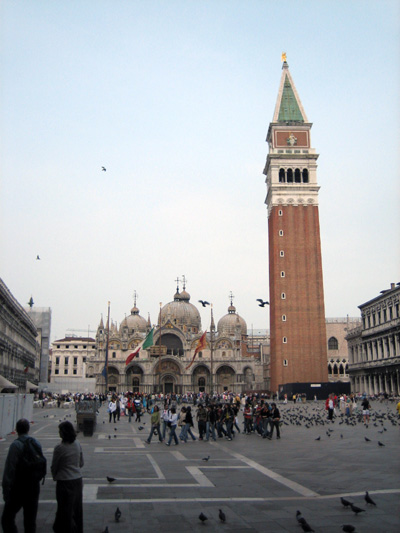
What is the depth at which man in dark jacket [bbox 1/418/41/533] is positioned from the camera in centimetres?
671

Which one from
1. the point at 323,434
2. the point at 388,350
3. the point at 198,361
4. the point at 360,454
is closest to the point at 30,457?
the point at 360,454

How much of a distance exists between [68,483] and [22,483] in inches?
23.1

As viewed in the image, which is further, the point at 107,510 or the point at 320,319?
the point at 320,319

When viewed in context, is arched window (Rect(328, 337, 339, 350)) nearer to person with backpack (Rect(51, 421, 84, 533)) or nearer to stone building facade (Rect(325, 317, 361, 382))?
stone building facade (Rect(325, 317, 361, 382))

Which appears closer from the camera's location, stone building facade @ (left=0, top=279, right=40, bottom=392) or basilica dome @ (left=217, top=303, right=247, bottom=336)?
stone building facade @ (left=0, top=279, right=40, bottom=392)

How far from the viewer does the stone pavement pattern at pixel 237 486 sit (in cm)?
852

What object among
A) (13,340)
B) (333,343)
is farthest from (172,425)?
(333,343)

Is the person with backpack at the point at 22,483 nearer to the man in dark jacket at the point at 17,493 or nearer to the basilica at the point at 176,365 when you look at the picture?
the man in dark jacket at the point at 17,493

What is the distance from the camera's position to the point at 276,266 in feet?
227

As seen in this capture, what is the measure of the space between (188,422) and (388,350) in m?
42.5

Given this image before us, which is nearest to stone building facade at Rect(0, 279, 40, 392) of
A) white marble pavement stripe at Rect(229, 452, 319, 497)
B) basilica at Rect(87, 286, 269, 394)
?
basilica at Rect(87, 286, 269, 394)

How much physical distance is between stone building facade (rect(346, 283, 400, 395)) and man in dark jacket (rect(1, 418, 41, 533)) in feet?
172

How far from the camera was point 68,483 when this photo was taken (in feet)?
22.7

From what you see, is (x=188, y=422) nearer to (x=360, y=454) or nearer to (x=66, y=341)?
(x=360, y=454)
